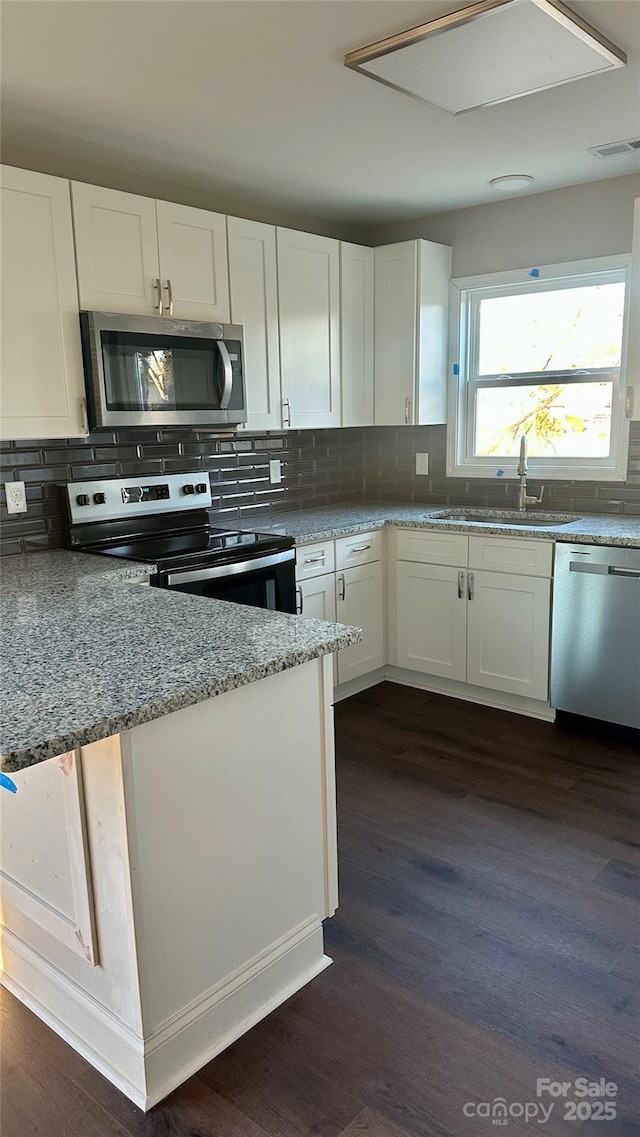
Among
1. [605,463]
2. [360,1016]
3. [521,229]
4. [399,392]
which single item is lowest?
[360,1016]

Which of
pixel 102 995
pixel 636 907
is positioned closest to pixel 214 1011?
pixel 102 995

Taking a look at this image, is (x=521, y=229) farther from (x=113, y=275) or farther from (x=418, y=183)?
(x=113, y=275)

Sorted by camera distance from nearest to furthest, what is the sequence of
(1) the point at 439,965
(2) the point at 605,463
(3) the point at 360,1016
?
(3) the point at 360,1016, (1) the point at 439,965, (2) the point at 605,463

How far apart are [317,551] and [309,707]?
1.66 meters

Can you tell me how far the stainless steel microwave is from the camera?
9.08 ft

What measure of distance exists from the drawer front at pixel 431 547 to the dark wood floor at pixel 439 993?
1.12 m

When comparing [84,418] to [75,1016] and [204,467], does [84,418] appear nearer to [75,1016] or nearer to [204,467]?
[204,467]

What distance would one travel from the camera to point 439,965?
2.00m

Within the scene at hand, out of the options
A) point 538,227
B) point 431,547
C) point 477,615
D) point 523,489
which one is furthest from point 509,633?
point 538,227

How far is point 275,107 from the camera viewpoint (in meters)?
2.52

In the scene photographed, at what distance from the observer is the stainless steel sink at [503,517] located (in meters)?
3.78

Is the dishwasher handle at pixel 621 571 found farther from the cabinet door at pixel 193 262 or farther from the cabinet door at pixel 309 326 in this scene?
the cabinet door at pixel 193 262

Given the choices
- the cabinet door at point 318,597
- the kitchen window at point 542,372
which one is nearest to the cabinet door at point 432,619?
the cabinet door at point 318,597

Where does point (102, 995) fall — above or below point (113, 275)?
below
